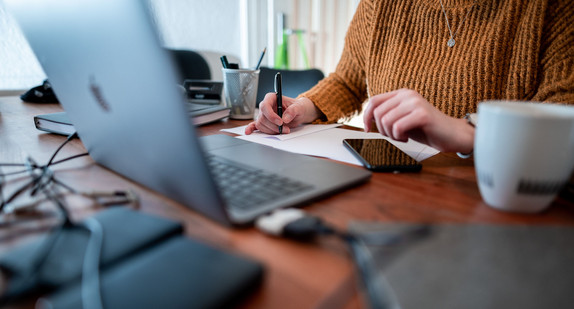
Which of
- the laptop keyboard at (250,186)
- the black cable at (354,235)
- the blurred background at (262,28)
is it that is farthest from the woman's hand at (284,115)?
the blurred background at (262,28)

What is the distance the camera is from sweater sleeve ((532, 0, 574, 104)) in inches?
25.8

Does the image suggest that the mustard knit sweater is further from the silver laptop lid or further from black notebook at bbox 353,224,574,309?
the silver laptop lid

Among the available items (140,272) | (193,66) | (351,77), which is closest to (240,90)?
(351,77)

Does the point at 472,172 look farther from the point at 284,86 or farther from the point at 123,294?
the point at 284,86

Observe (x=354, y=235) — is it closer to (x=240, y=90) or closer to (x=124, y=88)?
(x=124, y=88)

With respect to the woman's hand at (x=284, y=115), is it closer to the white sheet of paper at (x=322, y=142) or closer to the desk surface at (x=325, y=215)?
the white sheet of paper at (x=322, y=142)

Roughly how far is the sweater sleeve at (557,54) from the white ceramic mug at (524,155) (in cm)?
36

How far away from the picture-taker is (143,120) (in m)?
0.30

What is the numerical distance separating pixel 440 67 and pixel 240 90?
0.52 metres

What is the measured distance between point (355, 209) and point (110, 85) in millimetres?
274

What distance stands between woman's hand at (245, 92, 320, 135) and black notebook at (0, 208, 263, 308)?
18.4 inches

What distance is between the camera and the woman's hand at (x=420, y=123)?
0.51 metres

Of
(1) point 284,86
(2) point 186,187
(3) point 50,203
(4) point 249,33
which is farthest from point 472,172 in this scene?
(4) point 249,33

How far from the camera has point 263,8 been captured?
2520 millimetres
